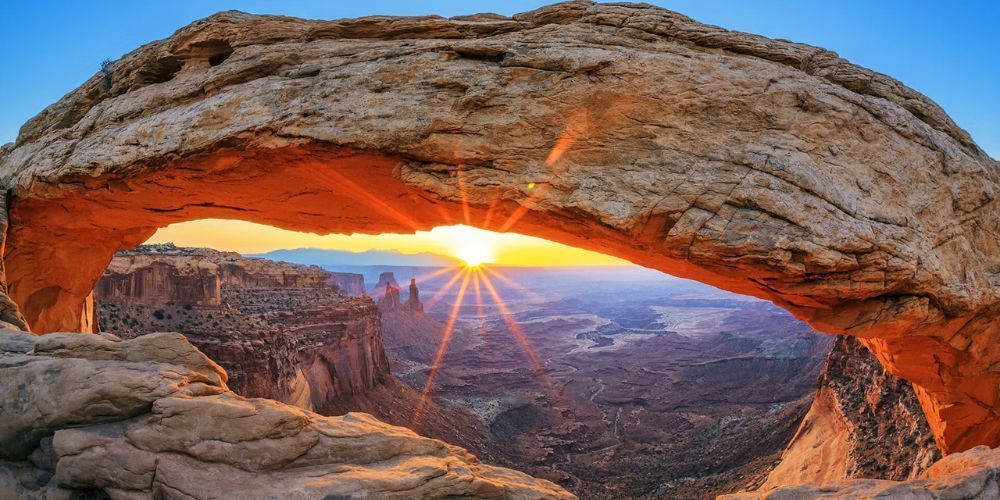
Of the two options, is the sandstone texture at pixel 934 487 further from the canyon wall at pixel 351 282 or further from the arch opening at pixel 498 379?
the canyon wall at pixel 351 282

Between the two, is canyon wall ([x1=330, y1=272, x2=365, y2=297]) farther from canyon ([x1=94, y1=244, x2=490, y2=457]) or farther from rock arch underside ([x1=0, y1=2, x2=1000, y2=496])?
rock arch underside ([x1=0, y1=2, x2=1000, y2=496])

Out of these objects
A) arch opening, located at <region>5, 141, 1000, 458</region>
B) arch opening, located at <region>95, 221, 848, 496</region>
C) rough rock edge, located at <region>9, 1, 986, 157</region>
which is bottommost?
arch opening, located at <region>95, 221, 848, 496</region>

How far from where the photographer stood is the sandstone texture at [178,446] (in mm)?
5164

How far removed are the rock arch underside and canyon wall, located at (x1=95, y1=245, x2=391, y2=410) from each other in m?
18.1

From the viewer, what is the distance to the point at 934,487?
5918mm

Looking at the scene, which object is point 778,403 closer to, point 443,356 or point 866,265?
point 443,356

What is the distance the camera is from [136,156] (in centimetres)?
960

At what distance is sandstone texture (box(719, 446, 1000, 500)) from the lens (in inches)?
225

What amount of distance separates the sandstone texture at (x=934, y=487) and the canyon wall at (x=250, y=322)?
25935 mm

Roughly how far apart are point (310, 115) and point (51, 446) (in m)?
5.65

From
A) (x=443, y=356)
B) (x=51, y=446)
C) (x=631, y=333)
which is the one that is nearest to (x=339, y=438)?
(x=51, y=446)

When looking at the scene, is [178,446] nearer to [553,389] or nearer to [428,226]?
[428,226]

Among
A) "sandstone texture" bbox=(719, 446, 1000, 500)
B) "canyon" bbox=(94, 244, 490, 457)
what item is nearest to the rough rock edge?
"sandstone texture" bbox=(719, 446, 1000, 500)

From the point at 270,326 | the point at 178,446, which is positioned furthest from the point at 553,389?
the point at 178,446
